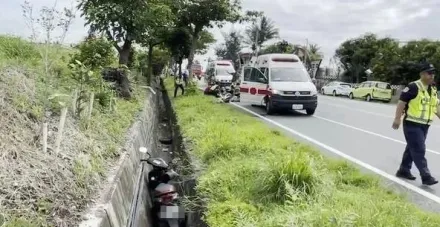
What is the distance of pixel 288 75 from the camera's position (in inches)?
663

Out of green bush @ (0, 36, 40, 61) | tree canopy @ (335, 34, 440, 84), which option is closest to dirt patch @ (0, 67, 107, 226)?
green bush @ (0, 36, 40, 61)

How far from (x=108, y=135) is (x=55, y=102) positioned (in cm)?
100

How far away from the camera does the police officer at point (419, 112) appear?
660cm

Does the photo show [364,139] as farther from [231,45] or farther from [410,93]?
[231,45]

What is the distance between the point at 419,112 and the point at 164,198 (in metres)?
3.96

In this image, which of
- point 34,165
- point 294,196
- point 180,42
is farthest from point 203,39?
point 34,165

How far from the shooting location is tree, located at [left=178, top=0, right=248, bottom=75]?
23094 mm

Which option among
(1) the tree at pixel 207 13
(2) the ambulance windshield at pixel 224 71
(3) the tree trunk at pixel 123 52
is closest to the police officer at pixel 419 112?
(3) the tree trunk at pixel 123 52

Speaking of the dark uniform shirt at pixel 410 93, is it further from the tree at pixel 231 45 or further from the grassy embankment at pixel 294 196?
the tree at pixel 231 45

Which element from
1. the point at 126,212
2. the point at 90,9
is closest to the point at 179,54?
the point at 90,9

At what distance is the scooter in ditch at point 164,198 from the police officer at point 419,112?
3466 mm

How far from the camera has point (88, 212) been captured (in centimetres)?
439

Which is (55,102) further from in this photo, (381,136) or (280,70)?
(280,70)

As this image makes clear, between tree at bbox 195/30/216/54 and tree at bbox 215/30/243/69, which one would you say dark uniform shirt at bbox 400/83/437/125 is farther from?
tree at bbox 215/30/243/69
